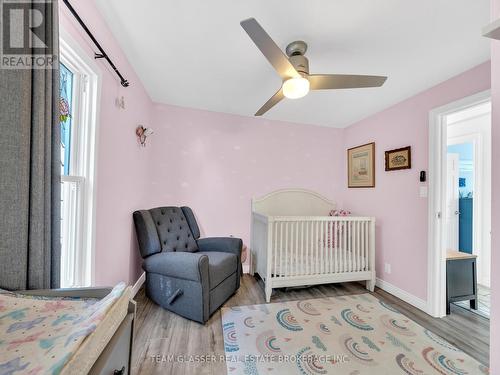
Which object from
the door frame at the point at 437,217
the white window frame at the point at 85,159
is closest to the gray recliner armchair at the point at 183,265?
the white window frame at the point at 85,159

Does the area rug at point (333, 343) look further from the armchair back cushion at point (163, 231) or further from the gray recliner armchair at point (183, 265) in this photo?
the armchair back cushion at point (163, 231)

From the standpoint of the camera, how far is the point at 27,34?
2.78 feet

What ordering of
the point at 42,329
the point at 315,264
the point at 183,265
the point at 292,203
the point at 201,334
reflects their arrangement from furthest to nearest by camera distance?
the point at 292,203 < the point at 315,264 < the point at 183,265 < the point at 201,334 < the point at 42,329

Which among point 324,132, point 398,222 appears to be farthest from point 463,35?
point 324,132

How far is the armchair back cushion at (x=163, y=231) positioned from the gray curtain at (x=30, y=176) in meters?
1.16

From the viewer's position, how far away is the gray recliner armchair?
1839 millimetres

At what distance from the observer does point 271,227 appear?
2.36m

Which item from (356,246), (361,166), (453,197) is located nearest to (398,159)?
(361,166)

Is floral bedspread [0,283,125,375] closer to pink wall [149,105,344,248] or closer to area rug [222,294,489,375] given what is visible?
area rug [222,294,489,375]

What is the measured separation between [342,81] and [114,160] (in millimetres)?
1900

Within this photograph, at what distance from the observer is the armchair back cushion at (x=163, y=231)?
6.95ft

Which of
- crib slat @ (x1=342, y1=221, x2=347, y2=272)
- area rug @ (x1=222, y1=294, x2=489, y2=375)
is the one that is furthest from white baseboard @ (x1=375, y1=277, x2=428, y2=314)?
crib slat @ (x1=342, y1=221, x2=347, y2=272)

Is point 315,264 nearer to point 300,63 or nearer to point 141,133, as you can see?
point 300,63

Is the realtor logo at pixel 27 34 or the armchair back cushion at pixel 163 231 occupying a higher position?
the realtor logo at pixel 27 34
